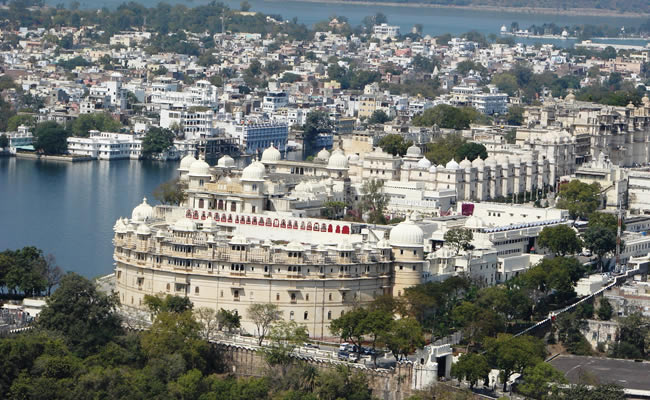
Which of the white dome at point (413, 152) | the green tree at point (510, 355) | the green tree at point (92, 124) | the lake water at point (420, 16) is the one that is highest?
the lake water at point (420, 16)

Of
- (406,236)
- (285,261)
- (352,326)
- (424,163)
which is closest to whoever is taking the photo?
(352,326)

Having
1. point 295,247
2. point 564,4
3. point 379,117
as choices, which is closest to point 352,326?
point 295,247

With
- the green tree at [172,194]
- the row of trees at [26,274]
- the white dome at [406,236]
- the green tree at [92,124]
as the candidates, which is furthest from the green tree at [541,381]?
the green tree at [92,124]

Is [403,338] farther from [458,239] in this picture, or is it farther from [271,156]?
[271,156]

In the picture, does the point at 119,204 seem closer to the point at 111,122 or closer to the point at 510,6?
the point at 111,122

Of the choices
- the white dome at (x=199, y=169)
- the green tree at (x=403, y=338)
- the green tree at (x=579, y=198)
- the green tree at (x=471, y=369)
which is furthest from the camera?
the green tree at (x=579, y=198)

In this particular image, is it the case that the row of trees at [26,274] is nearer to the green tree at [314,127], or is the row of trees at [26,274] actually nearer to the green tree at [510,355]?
the green tree at [510,355]
